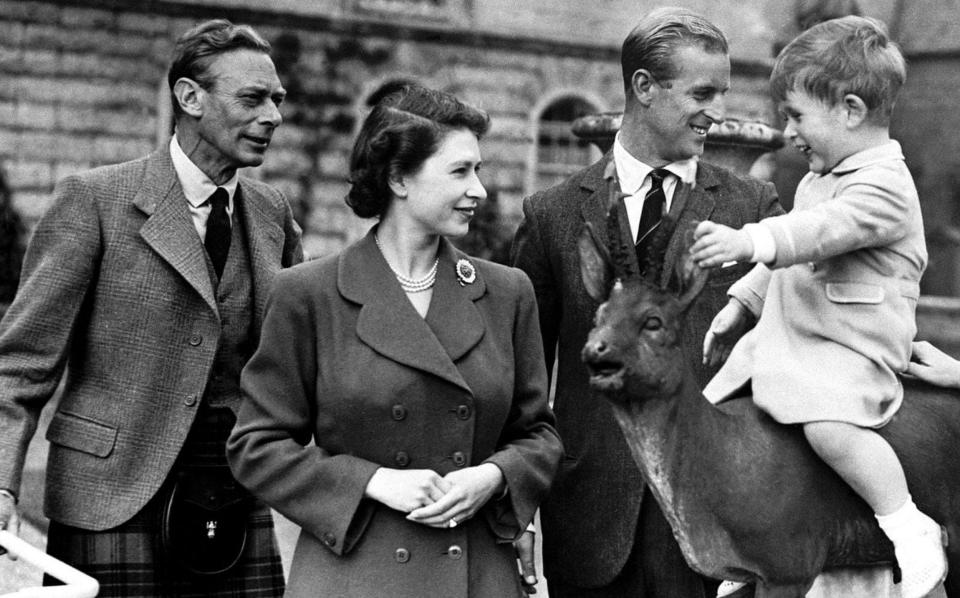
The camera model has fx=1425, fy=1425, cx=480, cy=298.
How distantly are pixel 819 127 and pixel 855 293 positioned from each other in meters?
0.44

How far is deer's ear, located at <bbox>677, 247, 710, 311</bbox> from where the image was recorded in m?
3.38

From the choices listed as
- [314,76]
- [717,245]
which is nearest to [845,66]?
[717,245]

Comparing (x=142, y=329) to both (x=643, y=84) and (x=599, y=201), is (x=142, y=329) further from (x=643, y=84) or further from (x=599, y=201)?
(x=643, y=84)

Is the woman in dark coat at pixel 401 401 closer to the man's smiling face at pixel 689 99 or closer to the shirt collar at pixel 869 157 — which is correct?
the man's smiling face at pixel 689 99

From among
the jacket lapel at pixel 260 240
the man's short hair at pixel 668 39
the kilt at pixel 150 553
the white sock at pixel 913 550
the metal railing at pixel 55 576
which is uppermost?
the man's short hair at pixel 668 39

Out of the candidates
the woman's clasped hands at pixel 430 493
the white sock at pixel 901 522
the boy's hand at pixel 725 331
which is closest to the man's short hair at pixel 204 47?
the woman's clasped hands at pixel 430 493

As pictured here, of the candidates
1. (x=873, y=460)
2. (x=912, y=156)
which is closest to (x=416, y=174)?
(x=873, y=460)

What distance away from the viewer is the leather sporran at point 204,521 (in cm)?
430

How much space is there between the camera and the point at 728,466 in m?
3.53

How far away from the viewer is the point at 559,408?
4406 mm

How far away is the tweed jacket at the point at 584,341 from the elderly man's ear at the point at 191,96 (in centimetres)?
108

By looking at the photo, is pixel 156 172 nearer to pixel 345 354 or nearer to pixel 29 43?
pixel 345 354

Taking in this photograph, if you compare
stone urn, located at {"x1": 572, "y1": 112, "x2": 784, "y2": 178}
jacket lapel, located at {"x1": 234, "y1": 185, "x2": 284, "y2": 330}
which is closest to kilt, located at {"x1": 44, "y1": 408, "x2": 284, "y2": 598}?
→ jacket lapel, located at {"x1": 234, "y1": 185, "x2": 284, "y2": 330}

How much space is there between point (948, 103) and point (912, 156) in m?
1.25
